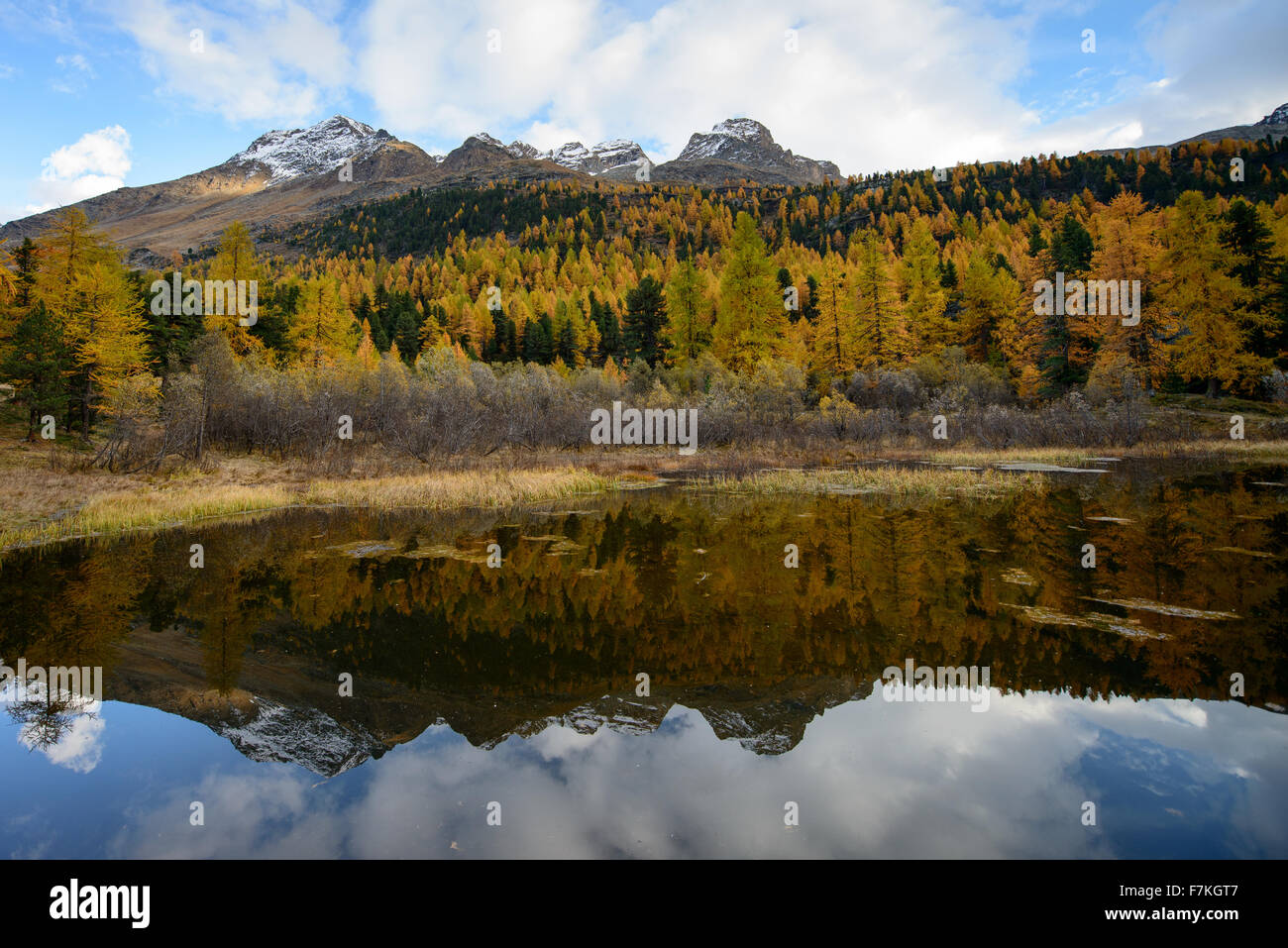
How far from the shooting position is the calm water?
4219 mm

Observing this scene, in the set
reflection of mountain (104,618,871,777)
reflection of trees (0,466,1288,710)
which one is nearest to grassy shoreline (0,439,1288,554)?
reflection of trees (0,466,1288,710)

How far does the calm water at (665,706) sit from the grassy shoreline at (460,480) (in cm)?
625

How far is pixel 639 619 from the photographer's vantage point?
344 inches

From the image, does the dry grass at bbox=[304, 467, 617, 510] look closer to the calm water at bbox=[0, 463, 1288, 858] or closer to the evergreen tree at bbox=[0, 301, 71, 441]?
the calm water at bbox=[0, 463, 1288, 858]

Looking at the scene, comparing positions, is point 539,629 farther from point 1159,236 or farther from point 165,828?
point 1159,236

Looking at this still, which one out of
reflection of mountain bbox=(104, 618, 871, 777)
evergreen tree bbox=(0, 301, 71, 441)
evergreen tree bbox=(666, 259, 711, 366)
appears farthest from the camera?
evergreen tree bbox=(666, 259, 711, 366)

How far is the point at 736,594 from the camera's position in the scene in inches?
385

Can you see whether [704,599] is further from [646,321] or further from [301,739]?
[646,321]

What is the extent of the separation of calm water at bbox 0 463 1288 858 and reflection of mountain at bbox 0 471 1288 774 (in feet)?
0.18

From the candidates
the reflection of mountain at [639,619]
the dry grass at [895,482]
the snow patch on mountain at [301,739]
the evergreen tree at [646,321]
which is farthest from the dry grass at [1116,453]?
the evergreen tree at [646,321]

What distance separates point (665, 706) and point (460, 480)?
713 inches

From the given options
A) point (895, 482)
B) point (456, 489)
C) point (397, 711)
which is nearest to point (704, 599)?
point (397, 711)

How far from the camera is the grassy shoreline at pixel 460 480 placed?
17859mm
